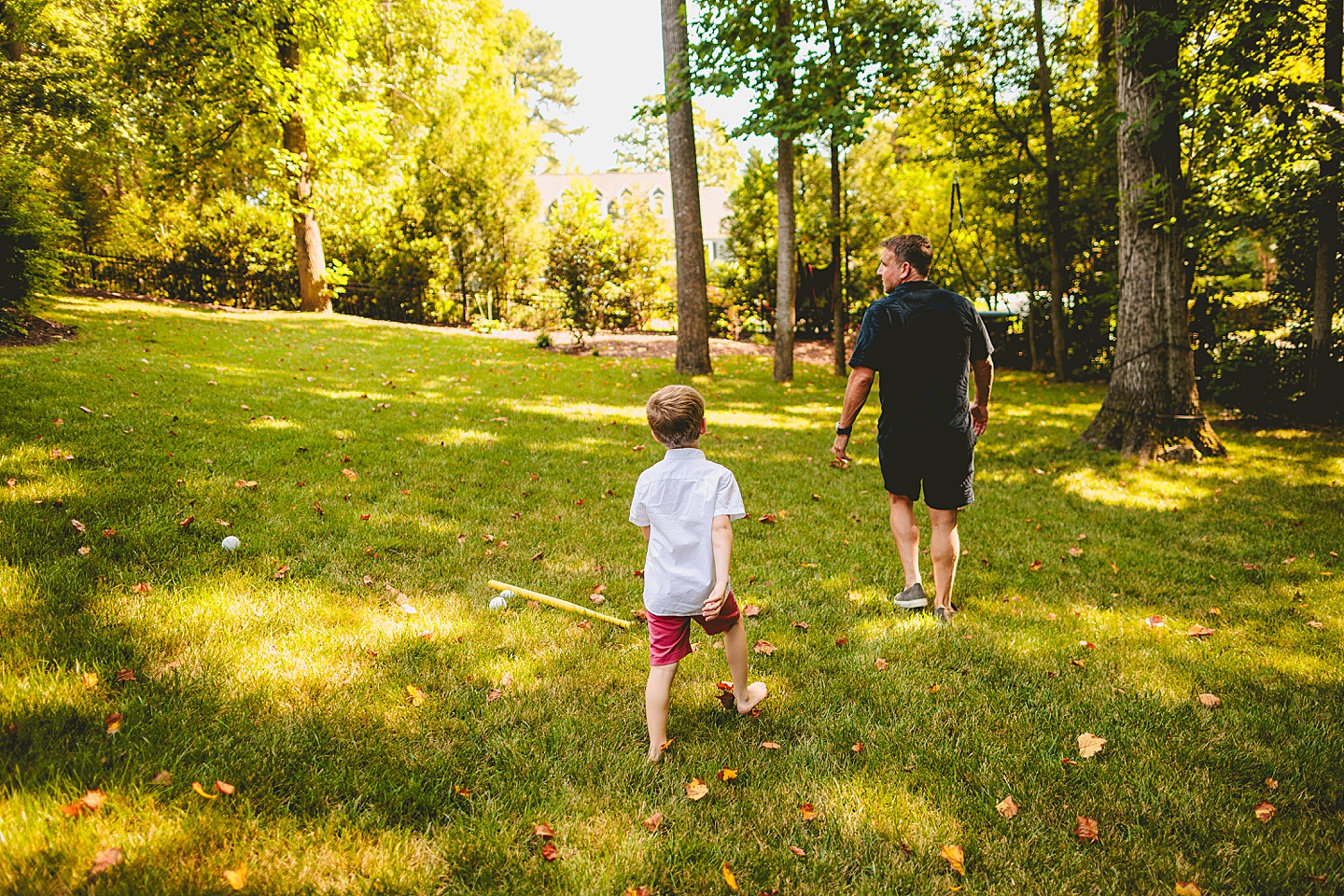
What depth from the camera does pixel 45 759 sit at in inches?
87.5

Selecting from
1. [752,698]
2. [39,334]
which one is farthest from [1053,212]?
[39,334]

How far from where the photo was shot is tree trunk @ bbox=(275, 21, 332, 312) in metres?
16.5

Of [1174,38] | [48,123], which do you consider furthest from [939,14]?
[48,123]

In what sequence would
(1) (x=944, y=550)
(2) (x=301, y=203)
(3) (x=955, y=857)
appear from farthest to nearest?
(2) (x=301, y=203)
(1) (x=944, y=550)
(3) (x=955, y=857)

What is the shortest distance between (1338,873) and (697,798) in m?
2.03

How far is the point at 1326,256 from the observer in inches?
340

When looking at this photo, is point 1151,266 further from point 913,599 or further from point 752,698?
point 752,698

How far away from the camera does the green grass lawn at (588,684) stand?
2164 millimetres

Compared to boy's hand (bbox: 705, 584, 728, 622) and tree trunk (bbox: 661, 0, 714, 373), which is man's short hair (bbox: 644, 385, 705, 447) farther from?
tree trunk (bbox: 661, 0, 714, 373)

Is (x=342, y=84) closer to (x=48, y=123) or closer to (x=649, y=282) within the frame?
(x=48, y=123)

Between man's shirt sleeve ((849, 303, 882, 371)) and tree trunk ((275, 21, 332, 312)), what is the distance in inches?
667

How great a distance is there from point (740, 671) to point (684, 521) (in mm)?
763

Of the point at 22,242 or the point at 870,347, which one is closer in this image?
the point at 870,347

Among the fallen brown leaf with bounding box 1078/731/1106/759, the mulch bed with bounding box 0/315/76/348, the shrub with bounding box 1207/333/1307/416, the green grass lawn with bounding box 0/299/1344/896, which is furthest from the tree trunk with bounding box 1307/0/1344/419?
the mulch bed with bounding box 0/315/76/348
